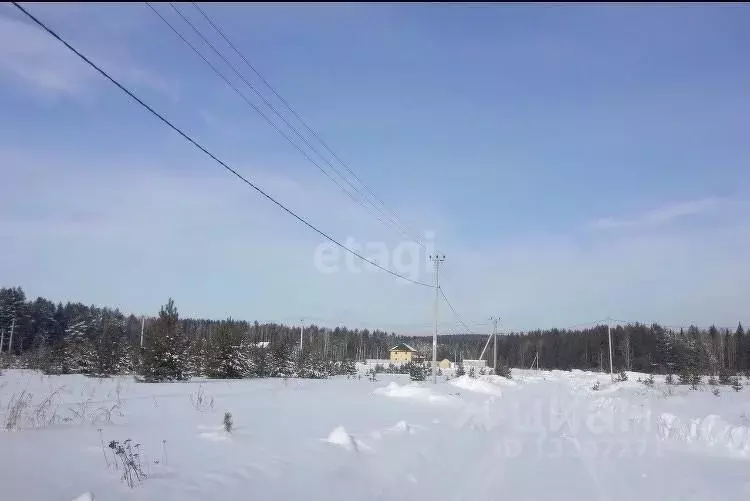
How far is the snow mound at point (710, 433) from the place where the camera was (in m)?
11.9

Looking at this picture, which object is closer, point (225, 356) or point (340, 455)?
point (340, 455)

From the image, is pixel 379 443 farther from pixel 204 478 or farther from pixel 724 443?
pixel 724 443

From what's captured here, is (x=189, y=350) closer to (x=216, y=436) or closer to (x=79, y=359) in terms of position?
(x=79, y=359)

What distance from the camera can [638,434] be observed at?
1356 centimetres

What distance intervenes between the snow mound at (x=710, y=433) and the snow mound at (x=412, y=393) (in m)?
8.79

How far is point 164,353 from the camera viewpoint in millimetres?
22094

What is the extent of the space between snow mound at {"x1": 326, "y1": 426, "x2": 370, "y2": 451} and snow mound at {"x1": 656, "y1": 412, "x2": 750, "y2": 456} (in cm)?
834

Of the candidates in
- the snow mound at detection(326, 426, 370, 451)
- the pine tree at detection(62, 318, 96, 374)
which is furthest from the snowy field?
the pine tree at detection(62, 318, 96, 374)

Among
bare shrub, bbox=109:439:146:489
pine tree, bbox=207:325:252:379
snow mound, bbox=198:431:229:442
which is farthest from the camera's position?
pine tree, bbox=207:325:252:379

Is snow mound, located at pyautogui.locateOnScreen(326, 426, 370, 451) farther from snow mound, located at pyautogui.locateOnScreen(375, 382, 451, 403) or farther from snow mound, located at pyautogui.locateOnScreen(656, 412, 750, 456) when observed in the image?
snow mound, located at pyautogui.locateOnScreen(375, 382, 451, 403)

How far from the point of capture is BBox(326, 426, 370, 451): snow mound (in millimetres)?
9242

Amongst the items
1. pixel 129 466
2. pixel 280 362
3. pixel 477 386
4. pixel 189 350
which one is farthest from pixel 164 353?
pixel 477 386

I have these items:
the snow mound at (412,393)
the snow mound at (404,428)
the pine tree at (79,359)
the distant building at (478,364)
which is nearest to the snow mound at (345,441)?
the snow mound at (404,428)

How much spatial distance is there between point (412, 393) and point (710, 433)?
39.3 ft
